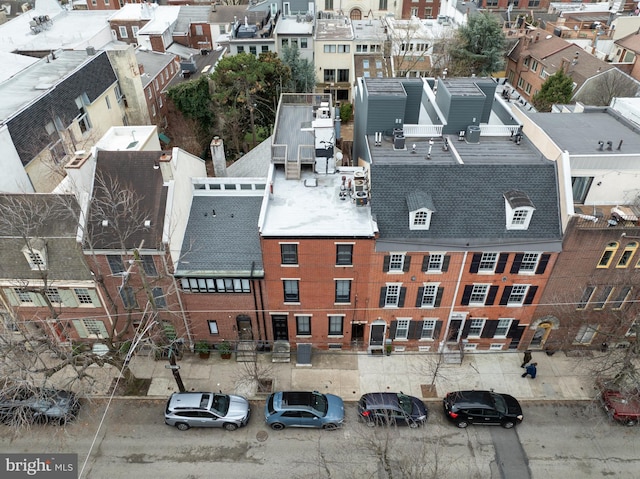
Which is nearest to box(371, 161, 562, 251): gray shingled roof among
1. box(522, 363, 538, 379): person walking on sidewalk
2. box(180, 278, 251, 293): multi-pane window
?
box(522, 363, 538, 379): person walking on sidewalk

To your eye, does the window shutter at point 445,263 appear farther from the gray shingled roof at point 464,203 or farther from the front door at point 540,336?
the front door at point 540,336

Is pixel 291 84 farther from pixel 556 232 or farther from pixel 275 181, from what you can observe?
pixel 556 232

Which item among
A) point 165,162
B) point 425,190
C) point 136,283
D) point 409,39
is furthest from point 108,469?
point 409,39

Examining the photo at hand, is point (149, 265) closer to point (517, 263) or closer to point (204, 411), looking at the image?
point (204, 411)

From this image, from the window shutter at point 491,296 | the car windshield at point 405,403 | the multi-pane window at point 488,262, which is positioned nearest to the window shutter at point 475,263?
the multi-pane window at point 488,262

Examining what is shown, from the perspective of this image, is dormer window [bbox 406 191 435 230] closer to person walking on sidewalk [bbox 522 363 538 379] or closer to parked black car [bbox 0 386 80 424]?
person walking on sidewalk [bbox 522 363 538 379]
